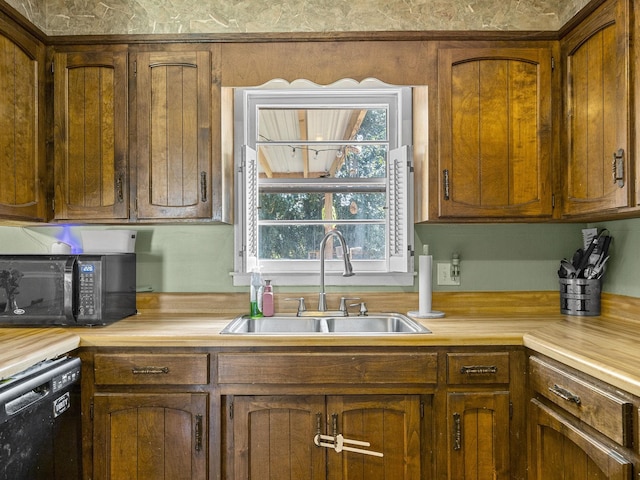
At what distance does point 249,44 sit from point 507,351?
5.61 feet

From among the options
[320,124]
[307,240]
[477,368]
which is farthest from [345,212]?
[477,368]

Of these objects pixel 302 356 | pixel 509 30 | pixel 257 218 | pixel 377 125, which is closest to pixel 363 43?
pixel 377 125

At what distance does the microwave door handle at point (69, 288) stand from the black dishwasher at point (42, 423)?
0.28 meters

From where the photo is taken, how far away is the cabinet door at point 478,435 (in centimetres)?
178

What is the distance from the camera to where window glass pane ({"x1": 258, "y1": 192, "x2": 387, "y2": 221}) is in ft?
8.30

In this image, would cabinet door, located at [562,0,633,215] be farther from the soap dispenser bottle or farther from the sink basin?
the soap dispenser bottle

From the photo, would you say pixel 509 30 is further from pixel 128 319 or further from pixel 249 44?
pixel 128 319

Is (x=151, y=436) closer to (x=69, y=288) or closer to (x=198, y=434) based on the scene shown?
(x=198, y=434)

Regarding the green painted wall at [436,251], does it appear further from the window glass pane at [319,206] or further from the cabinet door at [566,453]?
the cabinet door at [566,453]

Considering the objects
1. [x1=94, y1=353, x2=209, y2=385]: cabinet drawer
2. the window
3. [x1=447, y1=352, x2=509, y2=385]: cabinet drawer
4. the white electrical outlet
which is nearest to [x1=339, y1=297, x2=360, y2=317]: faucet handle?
the window

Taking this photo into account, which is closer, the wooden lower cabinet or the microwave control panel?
the wooden lower cabinet

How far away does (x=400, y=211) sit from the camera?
7.96ft

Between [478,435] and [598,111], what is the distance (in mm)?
1342

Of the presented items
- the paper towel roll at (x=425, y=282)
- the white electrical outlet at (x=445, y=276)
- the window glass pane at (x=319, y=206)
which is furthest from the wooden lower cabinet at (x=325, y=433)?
the window glass pane at (x=319, y=206)
